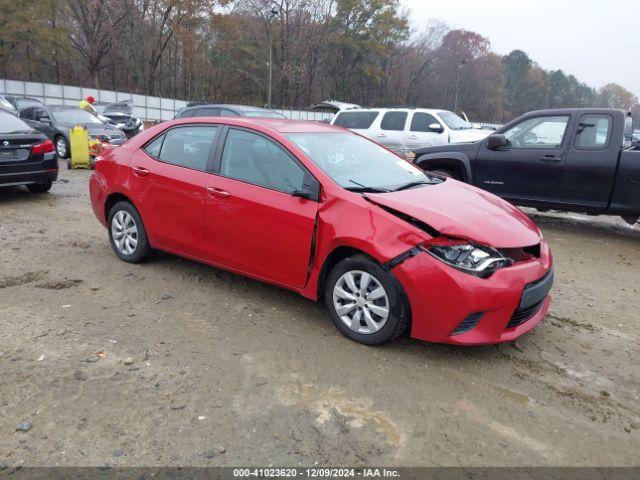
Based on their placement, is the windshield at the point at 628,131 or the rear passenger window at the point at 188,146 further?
the windshield at the point at 628,131

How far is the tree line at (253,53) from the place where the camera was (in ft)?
132

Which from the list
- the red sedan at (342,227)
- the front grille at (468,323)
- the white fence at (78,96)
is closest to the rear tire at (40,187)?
the red sedan at (342,227)

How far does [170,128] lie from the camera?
204 inches

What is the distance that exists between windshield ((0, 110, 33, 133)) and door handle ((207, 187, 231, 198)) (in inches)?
227

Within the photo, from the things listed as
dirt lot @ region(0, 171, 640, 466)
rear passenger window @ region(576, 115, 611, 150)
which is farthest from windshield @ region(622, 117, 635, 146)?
dirt lot @ region(0, 171, 640, 466)

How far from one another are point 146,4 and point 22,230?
4042 centimetres

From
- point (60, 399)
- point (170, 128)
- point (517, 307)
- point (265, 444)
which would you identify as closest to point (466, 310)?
point (517, 307)

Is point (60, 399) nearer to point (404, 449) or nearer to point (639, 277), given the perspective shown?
point (404, 449)

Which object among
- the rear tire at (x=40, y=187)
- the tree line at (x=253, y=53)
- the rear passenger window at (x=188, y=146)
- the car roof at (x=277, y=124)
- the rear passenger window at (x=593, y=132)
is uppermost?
the tree line at (x=253, y=53)

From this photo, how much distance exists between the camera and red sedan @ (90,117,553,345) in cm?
347

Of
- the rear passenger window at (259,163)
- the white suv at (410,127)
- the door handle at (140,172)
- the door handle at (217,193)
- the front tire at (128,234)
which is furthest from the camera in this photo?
the white suv at (410,127)

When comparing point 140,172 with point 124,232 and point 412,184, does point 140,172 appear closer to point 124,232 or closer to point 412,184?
point 124,232

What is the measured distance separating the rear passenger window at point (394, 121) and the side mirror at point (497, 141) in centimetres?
526

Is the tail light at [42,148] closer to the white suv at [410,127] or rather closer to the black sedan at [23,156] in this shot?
the black sedan at [23,156]
